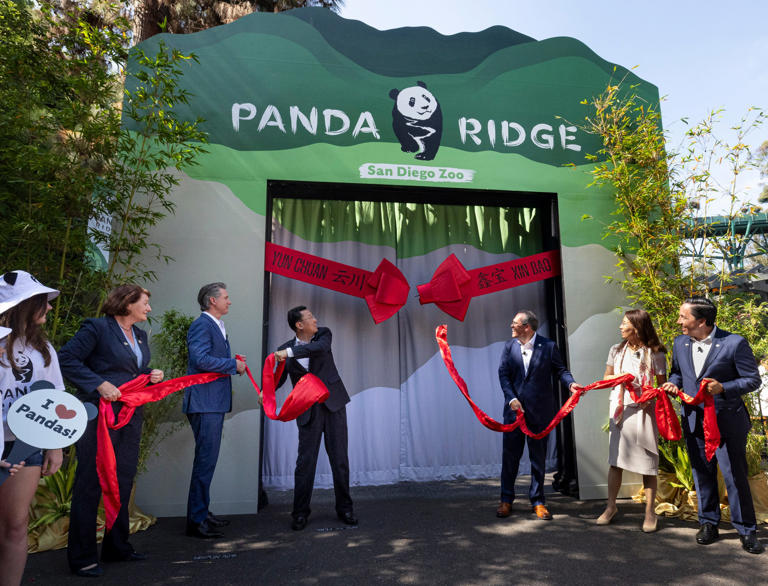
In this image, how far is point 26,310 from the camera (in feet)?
6.70

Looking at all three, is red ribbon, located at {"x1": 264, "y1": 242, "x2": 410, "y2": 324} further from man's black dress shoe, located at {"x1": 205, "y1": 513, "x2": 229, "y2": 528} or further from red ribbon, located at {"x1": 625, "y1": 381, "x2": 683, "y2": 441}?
red ribbon, located at {"x1": 625, "y1": 381, "x2": 683, "y2": 441}

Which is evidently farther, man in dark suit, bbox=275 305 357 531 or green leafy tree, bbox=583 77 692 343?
green leafy tree, bbox=583 77 692 343

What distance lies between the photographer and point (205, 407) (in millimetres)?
3291

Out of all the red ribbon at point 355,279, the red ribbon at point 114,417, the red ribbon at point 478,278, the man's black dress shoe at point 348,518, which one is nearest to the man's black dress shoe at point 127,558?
the red ribbon at point 114,417

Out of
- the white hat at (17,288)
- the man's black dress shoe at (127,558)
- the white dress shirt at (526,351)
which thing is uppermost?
the white hat at (17,288)

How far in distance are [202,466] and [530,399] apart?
A: 2.22 m

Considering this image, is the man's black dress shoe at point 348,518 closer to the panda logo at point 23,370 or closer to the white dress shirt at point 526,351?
the white dress shirt at point 526,351

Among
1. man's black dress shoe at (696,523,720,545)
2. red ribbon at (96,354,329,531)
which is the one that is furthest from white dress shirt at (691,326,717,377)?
red ribbon at (96,354,329,531)

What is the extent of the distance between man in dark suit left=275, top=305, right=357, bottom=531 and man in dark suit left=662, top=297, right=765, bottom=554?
213 cm

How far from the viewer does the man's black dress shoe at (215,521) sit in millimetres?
3512

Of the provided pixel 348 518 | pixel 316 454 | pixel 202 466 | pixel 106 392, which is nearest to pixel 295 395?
pixel 316 454

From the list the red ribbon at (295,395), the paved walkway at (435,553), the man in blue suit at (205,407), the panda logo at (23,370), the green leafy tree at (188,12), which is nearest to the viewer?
the panda logo at (23,370)

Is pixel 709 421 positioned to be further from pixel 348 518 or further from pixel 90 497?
pixel 90 497

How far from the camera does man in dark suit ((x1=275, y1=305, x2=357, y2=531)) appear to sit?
11.5 ft
